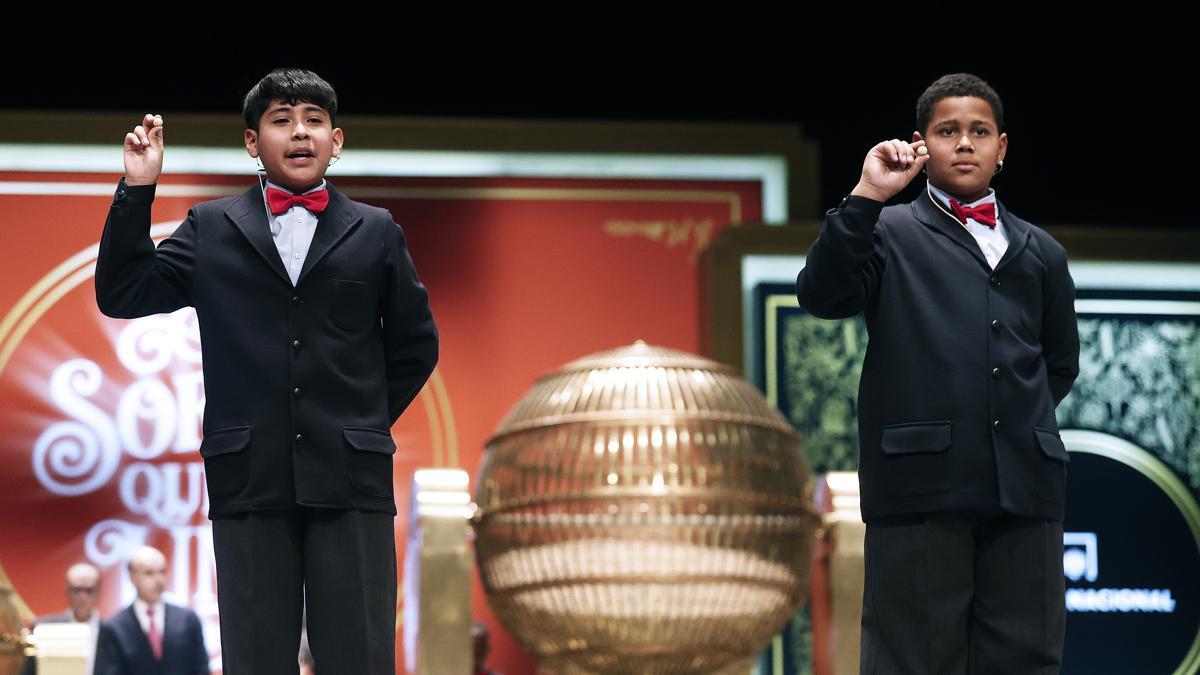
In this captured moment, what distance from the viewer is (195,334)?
5547 mm

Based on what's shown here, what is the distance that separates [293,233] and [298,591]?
21.8 inches

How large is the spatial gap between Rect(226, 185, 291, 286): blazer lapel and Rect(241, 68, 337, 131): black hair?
118 millimetres

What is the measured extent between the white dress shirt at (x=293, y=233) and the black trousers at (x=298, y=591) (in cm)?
38

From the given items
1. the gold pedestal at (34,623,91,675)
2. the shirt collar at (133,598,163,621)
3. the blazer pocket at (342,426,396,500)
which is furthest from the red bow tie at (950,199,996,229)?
the shirt collar at (133,598,163,621)

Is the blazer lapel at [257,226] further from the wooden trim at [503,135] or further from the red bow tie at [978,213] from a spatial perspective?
the wooden trim at [503,135]

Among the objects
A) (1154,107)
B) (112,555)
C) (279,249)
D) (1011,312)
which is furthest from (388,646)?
(1154,107)

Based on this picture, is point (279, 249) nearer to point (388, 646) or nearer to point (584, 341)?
point (388, 646)

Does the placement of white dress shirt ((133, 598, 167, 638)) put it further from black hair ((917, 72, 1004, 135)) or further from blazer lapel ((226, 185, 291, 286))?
black hair ((917, 72, 1004, 135))

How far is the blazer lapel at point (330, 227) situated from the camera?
2646 mm

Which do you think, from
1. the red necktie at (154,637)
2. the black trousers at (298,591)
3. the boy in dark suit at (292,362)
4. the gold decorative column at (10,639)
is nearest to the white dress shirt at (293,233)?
the boy in dark suit at (292,362)

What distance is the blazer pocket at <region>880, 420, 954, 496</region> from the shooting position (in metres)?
2.58

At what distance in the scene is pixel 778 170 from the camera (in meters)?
5.70

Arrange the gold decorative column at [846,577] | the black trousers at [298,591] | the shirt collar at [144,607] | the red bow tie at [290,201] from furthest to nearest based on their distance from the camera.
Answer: the shirt collar at [144,607] < the gold decorative column at [846,577] < the red bow tie at [290,201] < the black trousers at [298,591]

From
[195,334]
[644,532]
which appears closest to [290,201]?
[644,532]
